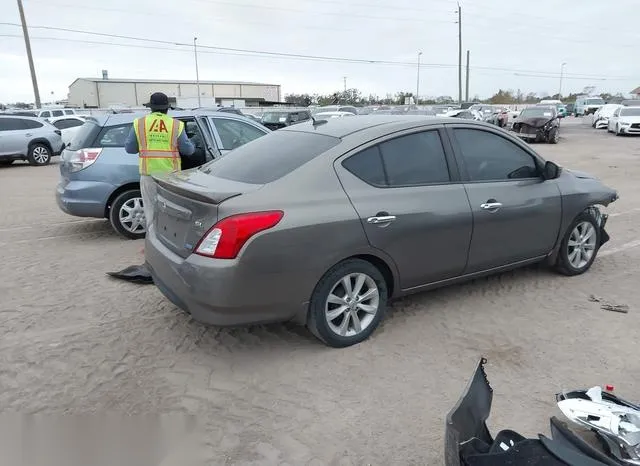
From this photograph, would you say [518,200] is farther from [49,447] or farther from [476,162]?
[49,447]

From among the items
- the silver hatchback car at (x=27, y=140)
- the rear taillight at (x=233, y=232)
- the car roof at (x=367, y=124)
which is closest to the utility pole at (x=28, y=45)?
the silver hatchback car at (x=27, y=140)

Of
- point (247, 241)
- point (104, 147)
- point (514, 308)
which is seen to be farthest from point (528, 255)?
point (104, 147)

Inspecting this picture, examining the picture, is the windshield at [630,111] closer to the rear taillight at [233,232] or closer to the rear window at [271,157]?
the rear window at [271,157]

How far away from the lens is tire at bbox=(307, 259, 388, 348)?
365 cm

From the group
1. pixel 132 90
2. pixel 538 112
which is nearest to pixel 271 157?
pixel 538 112

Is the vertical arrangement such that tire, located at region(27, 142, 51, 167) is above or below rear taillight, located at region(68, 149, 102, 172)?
below

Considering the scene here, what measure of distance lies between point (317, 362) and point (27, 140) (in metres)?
16.7

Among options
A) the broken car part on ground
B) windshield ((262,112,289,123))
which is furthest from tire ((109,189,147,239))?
windshield ((262,112,289,123))

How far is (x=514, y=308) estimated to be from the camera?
15.0ft

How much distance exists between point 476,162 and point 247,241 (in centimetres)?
217

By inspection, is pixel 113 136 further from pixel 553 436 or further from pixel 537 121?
pixel 537 121

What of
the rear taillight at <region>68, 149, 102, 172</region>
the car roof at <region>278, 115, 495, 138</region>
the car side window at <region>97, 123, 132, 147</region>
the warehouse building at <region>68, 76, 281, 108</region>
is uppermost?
the warehouse building at <region>68, 76, 281, 108</region>

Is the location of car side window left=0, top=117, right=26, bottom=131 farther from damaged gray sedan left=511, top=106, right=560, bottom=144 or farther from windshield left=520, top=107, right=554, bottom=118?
windshield left=520, top=107, right=554, bottom=118

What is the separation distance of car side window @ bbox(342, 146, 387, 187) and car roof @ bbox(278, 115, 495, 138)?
218 mm
